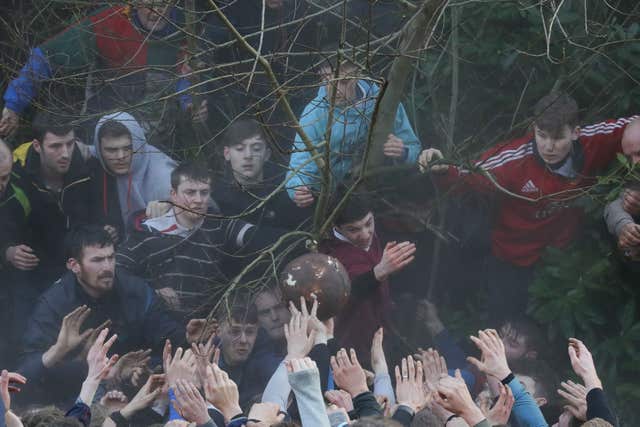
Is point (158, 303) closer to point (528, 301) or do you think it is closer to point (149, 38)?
point (149, 38)

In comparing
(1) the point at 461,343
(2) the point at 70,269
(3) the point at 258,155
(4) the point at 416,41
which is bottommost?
(1) the point at 461,343

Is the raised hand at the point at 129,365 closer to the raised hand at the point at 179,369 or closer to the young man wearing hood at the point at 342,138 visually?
the young man wearing hood at the point at 342,138

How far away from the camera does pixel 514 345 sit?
10148 millimetres

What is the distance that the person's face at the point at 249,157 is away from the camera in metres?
10.6

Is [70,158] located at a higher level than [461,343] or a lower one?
higher

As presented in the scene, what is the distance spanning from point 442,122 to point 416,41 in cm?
88

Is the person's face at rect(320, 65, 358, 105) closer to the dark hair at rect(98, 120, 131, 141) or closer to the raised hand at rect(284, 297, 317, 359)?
the dark hair at rect(98, 120, 131, 141)

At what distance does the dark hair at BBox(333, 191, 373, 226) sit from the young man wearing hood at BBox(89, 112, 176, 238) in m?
1.42

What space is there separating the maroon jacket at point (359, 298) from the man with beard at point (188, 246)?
584 millimetres

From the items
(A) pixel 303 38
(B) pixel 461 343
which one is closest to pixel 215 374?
(B) pixel 461 343

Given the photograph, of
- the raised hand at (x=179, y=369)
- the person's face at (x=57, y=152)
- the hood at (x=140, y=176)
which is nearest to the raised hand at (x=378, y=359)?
the raised hand at (x=179, y=369)

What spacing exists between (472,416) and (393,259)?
14.0 ft

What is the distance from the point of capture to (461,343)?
1039 cm

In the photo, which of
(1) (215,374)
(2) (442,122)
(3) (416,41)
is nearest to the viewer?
(1) (215,374)
